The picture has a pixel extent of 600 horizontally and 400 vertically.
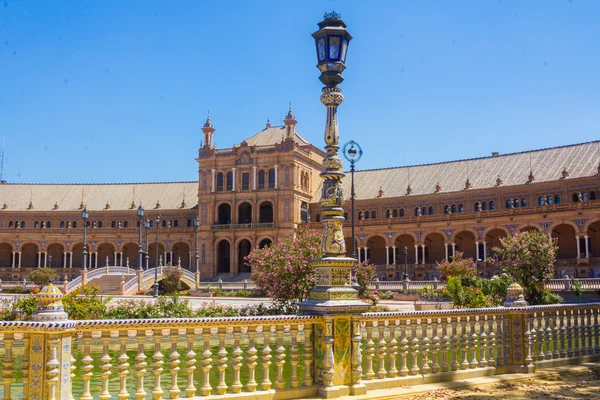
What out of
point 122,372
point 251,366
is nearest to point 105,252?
point 251,366

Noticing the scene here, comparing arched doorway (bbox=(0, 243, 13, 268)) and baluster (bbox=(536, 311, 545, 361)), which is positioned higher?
arched doorway (bbox=(0, 243, 13, 268))

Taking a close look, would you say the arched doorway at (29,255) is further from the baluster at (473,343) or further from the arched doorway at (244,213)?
the baluster at (473,343)

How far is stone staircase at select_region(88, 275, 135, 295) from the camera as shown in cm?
4947

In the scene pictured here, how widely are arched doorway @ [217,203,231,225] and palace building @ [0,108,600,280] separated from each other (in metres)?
0.13

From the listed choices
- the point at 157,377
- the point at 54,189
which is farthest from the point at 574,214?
the point at 54,189

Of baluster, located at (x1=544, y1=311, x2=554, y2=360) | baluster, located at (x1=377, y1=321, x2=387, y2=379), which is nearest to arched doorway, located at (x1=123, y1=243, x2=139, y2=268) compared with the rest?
baluster, located at (x1=544, y1=311, x2=554, y2=360)

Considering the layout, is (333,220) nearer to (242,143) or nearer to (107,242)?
(242,143)

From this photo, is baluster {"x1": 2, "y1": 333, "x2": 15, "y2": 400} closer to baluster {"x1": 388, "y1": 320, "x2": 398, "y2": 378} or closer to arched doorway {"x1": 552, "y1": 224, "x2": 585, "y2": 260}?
baluster {"x1": 388, "y1": 320, "x2": 398, "y2": 378}

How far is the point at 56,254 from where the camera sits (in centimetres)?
7875

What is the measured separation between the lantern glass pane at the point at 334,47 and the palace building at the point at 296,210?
Answer: 39.0 m

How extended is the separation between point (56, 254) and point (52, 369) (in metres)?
78.5

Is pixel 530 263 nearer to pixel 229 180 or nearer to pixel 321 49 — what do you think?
pixel 321 49

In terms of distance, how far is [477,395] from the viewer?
853 cm

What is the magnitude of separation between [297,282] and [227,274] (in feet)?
149
